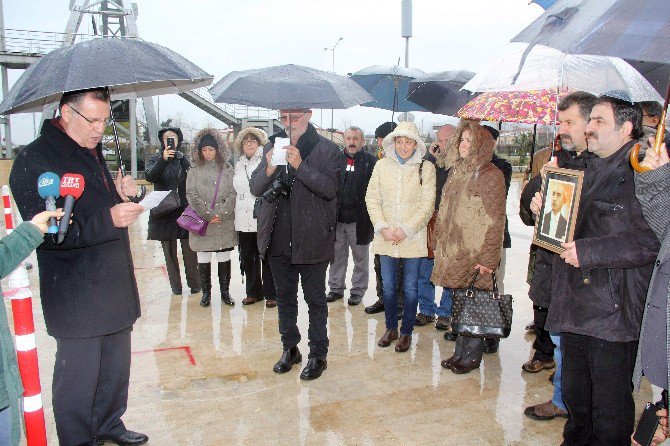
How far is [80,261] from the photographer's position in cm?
274

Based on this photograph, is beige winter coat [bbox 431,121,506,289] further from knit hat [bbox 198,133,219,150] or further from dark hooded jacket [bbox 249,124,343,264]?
knit hat [bbox 198,133,219,150]

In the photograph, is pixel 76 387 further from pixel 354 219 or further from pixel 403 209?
pixel 354 219

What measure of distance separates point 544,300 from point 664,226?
1.62 m

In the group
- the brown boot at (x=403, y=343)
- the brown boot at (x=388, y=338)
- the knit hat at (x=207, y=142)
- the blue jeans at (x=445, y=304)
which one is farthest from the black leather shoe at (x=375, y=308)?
the knit hat at (x=207, y=142)

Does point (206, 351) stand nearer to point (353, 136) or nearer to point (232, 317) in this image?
point (232, 317)

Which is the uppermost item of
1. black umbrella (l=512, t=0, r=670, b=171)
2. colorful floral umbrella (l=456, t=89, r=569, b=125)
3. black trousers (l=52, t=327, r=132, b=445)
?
black umbrella (l=512, t=0, r=670, b=171)

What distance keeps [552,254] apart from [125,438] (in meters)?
3.03

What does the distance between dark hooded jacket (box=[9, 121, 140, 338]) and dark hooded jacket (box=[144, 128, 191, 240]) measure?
3123 mm

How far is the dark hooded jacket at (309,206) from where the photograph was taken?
155 inches

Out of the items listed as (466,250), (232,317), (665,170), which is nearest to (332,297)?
(232,317)

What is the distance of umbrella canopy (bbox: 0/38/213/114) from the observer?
2484mm

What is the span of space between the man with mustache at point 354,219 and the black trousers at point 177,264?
1626mm

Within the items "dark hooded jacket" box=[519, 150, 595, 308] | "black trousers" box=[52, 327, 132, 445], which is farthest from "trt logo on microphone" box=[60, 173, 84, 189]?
"dark hooded jacket" box=[519, 150, 595, 308]

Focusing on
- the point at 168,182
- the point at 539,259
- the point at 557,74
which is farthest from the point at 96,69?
the point at 168,182
